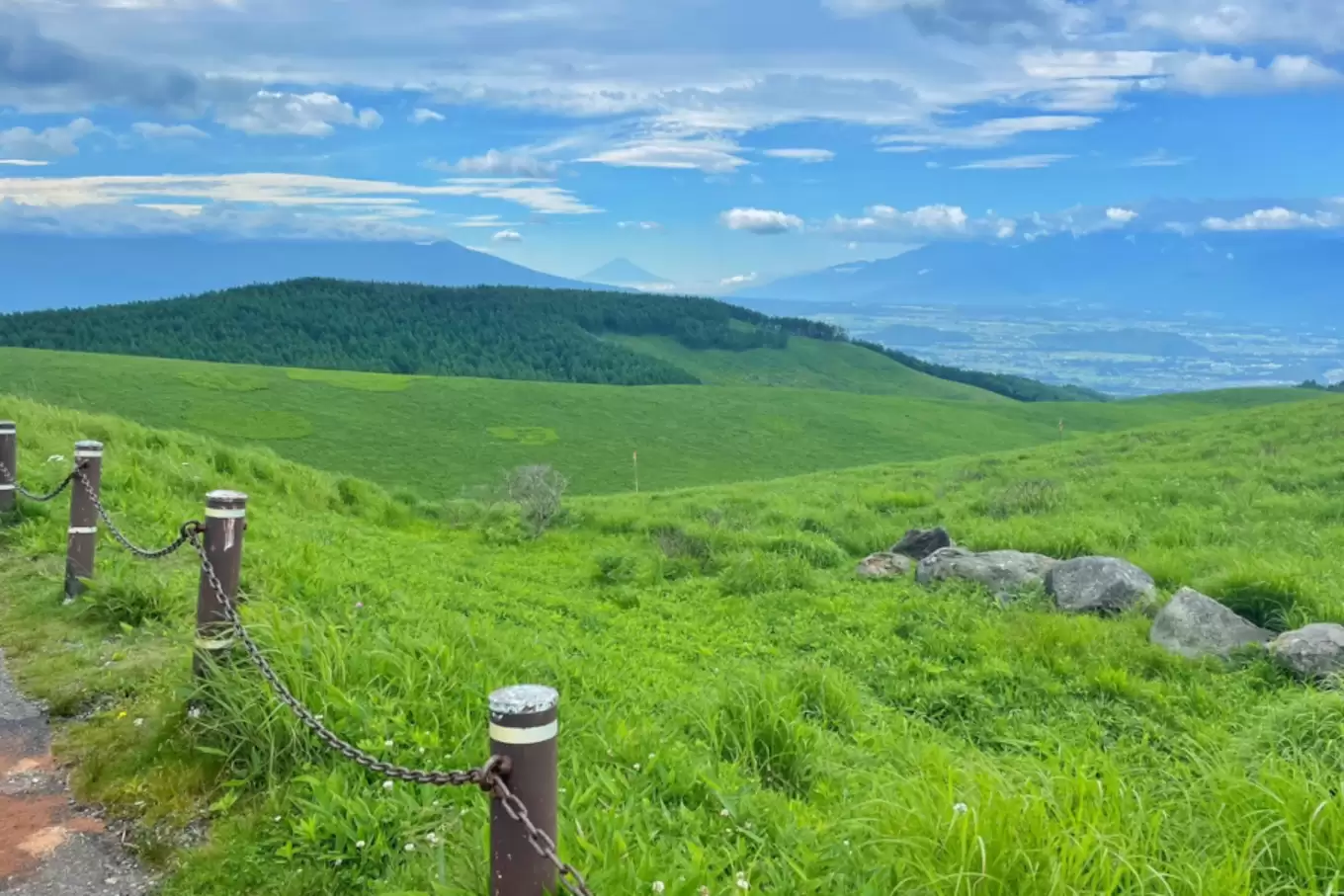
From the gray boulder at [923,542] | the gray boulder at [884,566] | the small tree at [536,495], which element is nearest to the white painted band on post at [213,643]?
the gray boulder at [884,566]

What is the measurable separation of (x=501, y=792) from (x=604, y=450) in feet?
187

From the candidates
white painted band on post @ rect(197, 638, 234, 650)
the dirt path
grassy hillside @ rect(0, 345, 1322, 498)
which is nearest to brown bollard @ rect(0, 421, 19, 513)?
the dirt path

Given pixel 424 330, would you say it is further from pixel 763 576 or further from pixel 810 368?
pixel 763 576

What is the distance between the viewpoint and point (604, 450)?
60031 mm

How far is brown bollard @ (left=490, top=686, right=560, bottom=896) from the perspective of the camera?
3104 mm

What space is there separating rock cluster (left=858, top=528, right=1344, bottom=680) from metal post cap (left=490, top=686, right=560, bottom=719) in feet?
28.8

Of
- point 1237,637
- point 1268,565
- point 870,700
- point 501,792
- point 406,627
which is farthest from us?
point 1268,565

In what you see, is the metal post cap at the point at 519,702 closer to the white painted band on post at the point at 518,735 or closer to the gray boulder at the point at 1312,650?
the white painted band on post at the point at 518,735

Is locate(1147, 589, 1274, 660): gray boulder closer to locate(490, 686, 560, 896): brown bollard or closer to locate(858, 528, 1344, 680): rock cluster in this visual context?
locate(858, 528, 1344, 680): rock cluster

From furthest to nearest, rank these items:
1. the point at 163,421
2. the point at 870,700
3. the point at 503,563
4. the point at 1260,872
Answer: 1. the point at 163,421
2. the point at 503,563
3. the point at 870,700
4. the point at 1260,872

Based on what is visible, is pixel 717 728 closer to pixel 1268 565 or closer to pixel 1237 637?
pixel 1237 637

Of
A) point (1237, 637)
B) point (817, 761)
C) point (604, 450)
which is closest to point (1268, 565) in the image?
point (1237, 637)

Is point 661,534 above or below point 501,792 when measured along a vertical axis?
below

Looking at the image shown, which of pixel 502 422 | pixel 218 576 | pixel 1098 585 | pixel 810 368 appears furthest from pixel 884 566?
pixel 810 368
